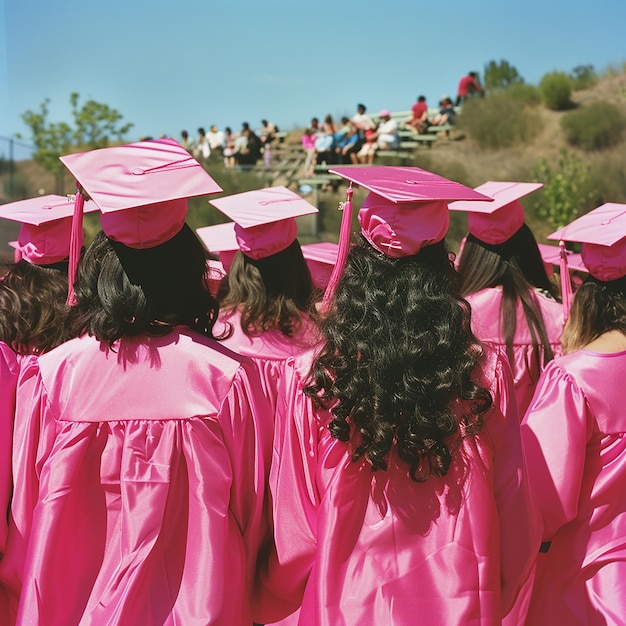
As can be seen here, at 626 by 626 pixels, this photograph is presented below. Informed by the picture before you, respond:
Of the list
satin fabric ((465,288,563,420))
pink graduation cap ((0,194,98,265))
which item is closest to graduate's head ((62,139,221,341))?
pink graduation cap ((0,194,98,265))

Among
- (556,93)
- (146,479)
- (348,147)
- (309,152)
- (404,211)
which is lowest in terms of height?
(309,152)

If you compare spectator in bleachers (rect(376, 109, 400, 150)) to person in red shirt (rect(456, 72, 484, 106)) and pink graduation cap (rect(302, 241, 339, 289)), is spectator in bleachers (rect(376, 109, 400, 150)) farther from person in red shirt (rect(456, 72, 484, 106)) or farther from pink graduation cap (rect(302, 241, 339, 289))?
pink graduation cap (rect(302, 241, 339, 289))

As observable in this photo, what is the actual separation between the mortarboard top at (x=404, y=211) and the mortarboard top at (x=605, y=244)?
0.80 metres

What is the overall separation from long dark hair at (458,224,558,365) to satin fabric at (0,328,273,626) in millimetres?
1785

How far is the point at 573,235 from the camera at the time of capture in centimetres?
312

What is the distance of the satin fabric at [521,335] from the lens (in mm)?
3846

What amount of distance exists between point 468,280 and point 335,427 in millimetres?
2010

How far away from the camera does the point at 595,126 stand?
109 feet

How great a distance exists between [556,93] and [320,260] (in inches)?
1342

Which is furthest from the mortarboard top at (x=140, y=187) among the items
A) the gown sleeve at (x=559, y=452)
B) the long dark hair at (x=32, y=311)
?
the gown sleeve at (x=559, y=452)

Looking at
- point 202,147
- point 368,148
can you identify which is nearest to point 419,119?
point 368,148

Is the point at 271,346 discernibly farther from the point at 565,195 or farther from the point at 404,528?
the point at 565,195

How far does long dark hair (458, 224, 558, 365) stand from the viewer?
3.89 m

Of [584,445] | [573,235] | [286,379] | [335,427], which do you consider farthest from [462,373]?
[573,235]
